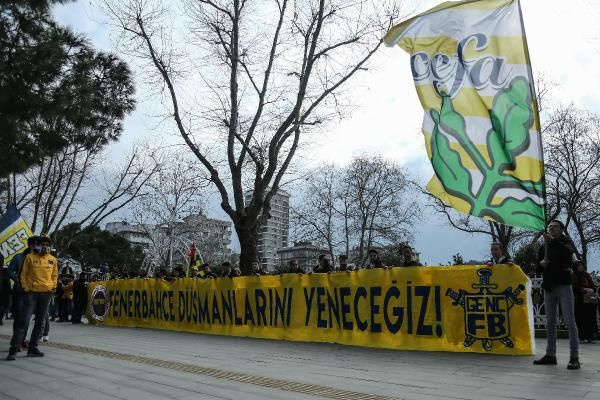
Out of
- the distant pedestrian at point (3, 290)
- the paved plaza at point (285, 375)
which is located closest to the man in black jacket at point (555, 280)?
the paved plaza at point (285, 375)

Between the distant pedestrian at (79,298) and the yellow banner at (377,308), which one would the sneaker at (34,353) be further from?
the distant pedestrian at (79,298)

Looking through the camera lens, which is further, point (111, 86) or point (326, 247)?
point (326, 247)

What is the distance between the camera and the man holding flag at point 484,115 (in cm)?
623

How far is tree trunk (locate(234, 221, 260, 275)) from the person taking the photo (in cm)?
1847

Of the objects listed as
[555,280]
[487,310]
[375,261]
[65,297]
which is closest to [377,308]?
[375,261]

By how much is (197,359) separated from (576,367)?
5.26 metres

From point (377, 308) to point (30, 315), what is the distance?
19.0 feet

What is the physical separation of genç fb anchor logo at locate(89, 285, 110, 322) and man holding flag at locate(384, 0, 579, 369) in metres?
13.8

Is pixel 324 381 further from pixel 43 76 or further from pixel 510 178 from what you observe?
pixel 43 76

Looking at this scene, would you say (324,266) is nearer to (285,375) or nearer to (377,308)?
(377,308)

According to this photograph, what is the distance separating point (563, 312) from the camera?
698 cm

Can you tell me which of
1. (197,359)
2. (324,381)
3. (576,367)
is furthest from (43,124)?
(576,367)

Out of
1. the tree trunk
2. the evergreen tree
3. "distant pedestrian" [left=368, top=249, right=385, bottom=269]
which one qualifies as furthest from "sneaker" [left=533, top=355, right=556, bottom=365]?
the tree trunk

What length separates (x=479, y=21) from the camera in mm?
6797
